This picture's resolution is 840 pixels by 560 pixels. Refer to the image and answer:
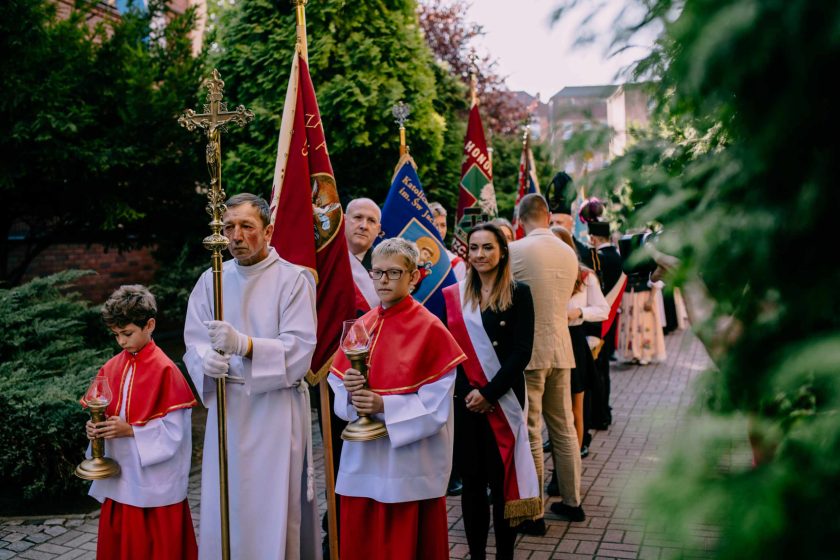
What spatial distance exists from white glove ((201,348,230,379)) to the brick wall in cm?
798

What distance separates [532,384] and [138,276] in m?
10.2

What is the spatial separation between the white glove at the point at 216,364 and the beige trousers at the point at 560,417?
95.9 inches

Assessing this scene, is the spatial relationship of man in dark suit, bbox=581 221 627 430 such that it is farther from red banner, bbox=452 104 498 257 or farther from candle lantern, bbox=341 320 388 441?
candle lantern, bbox=341 320 388 441

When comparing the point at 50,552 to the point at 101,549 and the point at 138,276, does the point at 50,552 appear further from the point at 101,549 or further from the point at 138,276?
the point at 138,276

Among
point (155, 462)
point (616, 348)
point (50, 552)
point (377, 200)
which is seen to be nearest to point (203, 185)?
point (377, 200)

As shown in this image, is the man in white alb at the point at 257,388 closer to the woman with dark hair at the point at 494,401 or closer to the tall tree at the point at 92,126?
the woman with dark hair at the point at 494,401

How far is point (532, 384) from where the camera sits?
539cm

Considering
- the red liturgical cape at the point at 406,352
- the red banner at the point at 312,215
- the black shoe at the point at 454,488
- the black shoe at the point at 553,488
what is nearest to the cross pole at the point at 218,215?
the red liturgical cape at the point at 406,352

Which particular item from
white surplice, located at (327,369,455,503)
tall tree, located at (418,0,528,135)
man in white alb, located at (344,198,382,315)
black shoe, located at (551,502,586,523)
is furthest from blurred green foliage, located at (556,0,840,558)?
tall tree, located at (418,0,528,135)

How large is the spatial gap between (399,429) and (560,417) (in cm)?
213

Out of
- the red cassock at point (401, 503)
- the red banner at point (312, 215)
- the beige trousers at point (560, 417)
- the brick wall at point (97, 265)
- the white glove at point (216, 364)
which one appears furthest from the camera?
the brick wall at point (97, 265)

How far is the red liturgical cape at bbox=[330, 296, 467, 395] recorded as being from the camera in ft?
12.7

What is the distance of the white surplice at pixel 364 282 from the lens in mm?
5359

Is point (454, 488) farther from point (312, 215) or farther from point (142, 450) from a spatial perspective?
point (142, 450)
